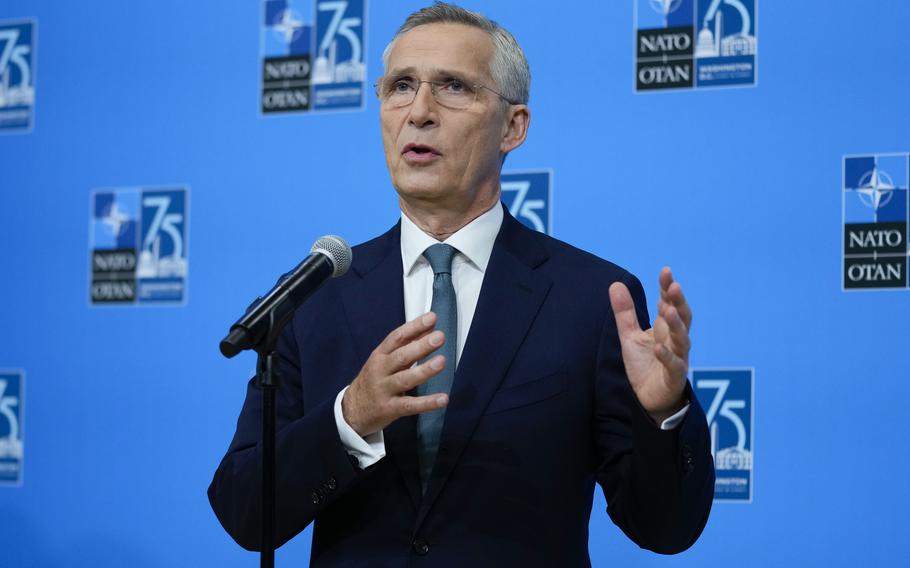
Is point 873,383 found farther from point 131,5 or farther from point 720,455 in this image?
point 131,5

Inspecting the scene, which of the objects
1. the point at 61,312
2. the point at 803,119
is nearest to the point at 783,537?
the point at 803,119

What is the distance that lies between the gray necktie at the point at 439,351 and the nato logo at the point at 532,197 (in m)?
0.99

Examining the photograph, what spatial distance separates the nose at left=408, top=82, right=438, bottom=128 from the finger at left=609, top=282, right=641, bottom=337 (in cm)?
55

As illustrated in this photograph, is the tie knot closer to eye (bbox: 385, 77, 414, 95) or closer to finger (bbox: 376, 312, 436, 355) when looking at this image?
eye (bbox: 385, 77, 414, 95)

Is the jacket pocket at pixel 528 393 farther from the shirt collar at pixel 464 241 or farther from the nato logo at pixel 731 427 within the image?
the nato logo at pixel 731 427

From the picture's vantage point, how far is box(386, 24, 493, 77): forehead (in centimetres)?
215

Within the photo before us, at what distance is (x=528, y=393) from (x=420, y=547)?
312mm

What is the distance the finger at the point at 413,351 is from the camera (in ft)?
5.34

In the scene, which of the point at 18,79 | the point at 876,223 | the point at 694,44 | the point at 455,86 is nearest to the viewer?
the point at 455,86

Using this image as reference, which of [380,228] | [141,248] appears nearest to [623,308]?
[380,228]

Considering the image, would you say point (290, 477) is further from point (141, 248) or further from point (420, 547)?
point (141, 248)

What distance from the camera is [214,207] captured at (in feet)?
11.3

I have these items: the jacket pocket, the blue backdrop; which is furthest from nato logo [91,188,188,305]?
the jacket pocket

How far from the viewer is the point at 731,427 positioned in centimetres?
285
